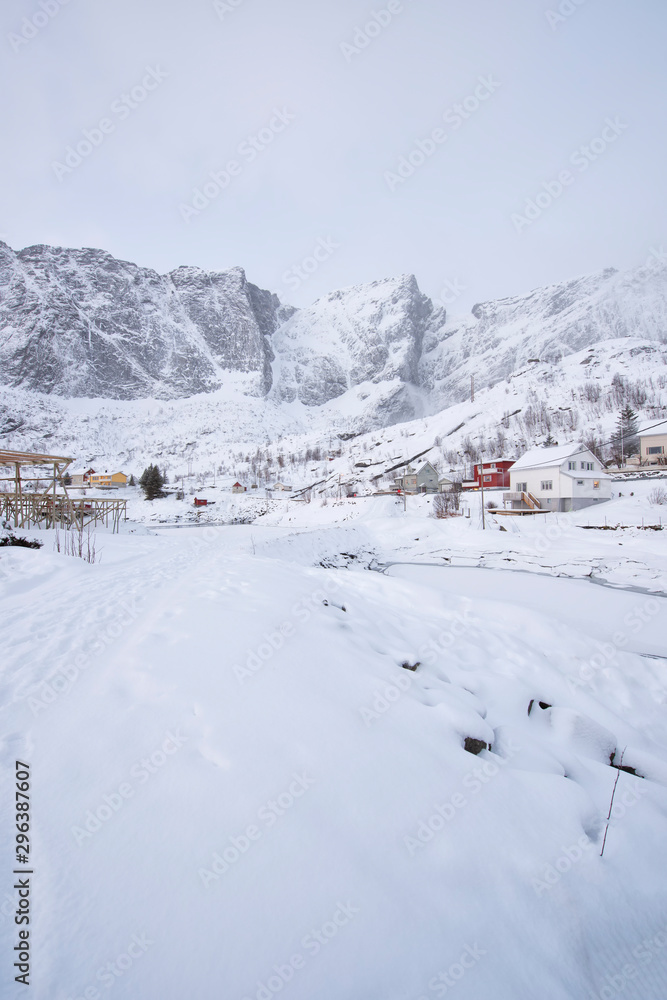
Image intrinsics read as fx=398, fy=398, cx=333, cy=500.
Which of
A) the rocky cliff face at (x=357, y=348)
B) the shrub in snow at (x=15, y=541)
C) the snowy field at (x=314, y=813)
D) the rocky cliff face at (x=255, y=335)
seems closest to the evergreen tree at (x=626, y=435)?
the snowy field at (x=314, y=813)

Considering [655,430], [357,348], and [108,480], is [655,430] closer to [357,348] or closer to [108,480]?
[108,480]

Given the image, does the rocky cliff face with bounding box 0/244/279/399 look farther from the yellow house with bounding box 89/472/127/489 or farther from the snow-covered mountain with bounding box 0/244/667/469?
the yellow house with bounding box 89/472/127/489

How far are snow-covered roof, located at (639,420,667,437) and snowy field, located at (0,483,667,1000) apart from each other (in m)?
42.3

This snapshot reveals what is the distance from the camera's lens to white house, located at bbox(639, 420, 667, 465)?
37.3 meters

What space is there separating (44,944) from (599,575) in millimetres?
19325

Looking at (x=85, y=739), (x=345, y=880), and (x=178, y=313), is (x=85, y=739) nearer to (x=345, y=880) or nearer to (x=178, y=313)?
(x=345, y=880)

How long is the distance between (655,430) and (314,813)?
4828 cm

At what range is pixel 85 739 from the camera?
2744 millimetres

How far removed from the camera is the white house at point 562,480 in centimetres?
3309

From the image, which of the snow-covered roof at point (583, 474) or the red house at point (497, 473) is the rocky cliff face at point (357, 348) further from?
the snow-covered roof at point (583, 474)

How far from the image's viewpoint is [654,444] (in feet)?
125

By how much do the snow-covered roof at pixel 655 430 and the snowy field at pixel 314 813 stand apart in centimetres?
4226

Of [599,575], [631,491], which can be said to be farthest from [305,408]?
[599,575]

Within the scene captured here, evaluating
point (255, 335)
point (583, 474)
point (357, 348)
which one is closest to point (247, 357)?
point (255, 335)
